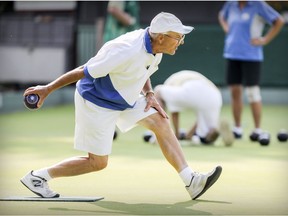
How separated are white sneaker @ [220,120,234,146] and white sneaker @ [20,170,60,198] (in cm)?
367

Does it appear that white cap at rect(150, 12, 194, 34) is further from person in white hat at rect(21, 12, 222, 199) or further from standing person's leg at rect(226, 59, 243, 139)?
standing person's leg at rect(226, 59, 243, 139)

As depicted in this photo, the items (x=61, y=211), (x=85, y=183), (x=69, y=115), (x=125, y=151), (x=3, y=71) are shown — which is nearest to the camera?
(x=61, y=211)

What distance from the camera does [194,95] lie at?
940 cm

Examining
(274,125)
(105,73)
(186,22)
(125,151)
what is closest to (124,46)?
(105,73)

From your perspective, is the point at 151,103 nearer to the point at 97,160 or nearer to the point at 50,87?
the point at 97,160

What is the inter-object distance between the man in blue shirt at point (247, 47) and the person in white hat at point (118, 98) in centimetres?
431

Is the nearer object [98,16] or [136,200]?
[136,200]

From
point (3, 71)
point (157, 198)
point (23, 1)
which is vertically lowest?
point (3, 71)

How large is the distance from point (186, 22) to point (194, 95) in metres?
7.54

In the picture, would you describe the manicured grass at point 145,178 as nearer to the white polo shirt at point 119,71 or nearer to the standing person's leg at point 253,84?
the standing person's leg at point 253,84

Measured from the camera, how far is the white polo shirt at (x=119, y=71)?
557 centimetres

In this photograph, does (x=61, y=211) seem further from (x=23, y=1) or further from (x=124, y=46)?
(x=23, y=1)

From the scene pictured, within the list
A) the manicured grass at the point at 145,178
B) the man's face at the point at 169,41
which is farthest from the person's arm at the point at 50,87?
the manicured grass at the point at 145,178

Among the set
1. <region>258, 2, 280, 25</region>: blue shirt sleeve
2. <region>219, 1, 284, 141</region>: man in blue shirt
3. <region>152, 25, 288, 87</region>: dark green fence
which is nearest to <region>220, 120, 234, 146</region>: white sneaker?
A: <region>219, 1, 284, 141</region>: man in blue shirt
